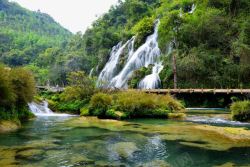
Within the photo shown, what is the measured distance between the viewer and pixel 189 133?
66.2 feet

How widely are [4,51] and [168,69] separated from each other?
290 ft

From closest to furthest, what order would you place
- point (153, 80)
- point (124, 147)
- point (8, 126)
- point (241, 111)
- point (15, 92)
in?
point (124, 147), point (8, 126), point (15, 92), point (241, 111), point (153, 80)

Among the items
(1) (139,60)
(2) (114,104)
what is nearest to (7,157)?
(2) (114,104)

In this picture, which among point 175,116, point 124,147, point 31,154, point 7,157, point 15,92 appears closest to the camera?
point 7,157

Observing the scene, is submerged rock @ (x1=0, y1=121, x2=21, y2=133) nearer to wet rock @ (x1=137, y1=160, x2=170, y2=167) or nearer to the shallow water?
the shallow water

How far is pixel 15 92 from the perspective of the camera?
2641cm

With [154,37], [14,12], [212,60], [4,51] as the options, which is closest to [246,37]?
[212,60]

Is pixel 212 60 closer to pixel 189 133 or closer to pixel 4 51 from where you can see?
pixel 189 133

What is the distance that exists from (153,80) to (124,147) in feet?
115

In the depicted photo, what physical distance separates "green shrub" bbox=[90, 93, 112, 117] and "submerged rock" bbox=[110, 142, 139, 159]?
528 inches

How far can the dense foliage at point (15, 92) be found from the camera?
22938 millimetres

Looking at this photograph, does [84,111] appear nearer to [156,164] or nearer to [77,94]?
[77,94]

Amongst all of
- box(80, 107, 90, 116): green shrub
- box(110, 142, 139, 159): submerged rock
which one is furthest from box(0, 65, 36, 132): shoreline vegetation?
box(110, 142, 139, 159): submerged rock

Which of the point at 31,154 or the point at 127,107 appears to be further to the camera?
the point at 127,107
